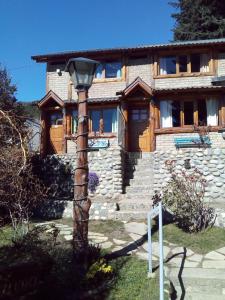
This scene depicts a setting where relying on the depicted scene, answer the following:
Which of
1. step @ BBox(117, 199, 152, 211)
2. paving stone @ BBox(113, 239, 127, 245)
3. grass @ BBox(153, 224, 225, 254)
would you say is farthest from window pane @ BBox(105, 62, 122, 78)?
paving stone @ BBox(113, 239, 127, 245)

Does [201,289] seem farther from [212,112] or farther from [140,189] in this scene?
[212,112]

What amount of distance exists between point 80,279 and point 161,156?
10110 mm

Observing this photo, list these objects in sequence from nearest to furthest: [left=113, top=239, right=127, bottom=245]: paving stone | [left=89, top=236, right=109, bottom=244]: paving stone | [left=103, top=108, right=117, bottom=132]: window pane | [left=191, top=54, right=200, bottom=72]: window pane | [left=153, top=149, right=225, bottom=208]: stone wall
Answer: [left=113, top=239, right=127, bottom=245]: paving stone → [left=89, top=236, right=109, bottom=244]: paving stone → [left=153, top=149, right=225, bottom=208]: stone wall → [left=191, top=54, right=200, bottom=72]: window pane → [left=103, top=108, right=117, bottom=132]: window pane

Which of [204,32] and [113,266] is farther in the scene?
[204,32]

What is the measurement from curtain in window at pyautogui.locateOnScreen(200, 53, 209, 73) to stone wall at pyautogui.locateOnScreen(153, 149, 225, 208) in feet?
16.5

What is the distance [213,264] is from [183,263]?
551 millimetres

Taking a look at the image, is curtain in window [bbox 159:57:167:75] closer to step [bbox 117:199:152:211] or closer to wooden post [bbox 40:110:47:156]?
wooden post [bbox 40:110:47:156]

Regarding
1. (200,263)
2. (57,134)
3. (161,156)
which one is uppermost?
(57,134)

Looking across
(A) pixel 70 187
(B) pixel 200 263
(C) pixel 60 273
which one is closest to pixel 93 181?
(A) pixel 70 187

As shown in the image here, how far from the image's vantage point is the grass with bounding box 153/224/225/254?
855 centimetres

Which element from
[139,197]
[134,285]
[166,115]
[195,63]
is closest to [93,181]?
[139,197]

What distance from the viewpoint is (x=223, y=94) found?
17.8 meters

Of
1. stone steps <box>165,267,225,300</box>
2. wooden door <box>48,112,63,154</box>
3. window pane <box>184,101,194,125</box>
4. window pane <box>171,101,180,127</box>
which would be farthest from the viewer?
wooden door <box>48,112,63,154</box>

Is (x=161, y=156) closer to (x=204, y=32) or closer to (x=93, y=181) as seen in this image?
(x=93, y=181)
